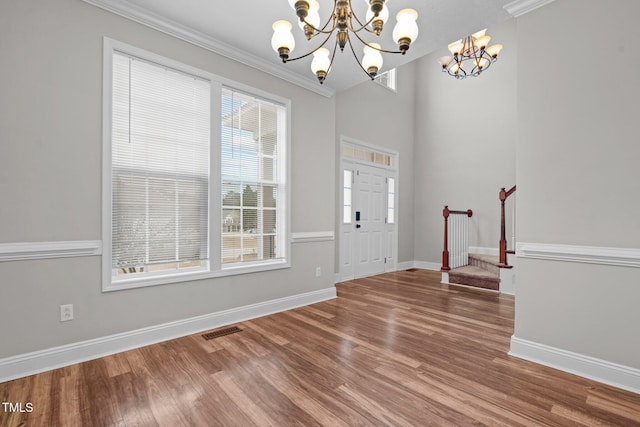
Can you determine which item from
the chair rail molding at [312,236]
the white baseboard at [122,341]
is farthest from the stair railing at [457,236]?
the white baseboard at [122,341]

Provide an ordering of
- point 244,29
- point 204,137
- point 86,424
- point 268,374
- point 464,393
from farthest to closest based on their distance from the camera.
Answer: point 204,137 → point 244,29 → point 268,374 → point 464,393 → point 86,424

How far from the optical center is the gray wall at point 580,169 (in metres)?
1.91

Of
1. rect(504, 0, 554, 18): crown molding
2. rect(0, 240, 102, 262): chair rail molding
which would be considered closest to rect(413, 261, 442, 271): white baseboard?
rect(504, 0, 554, 18): crown molding

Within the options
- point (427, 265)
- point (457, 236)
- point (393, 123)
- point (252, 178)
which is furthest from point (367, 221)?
point (252, 178)

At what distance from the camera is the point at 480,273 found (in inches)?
183

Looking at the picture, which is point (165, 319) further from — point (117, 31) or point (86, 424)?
point (117, 31)

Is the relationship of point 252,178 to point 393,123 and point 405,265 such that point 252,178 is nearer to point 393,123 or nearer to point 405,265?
point 393,123

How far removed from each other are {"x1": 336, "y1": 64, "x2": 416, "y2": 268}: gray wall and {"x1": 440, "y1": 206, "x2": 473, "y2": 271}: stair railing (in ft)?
3.09

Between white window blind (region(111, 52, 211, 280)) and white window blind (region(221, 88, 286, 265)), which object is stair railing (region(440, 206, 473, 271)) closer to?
white window blind (region(221, 88, 286, 265))

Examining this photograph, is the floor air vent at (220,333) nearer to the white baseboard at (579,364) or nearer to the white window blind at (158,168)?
the white window blind at (158,168)

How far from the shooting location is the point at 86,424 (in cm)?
156

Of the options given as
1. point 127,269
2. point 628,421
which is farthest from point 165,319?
point 628,421

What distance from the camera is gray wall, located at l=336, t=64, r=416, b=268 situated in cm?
503

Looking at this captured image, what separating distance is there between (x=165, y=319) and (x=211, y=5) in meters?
2.74
